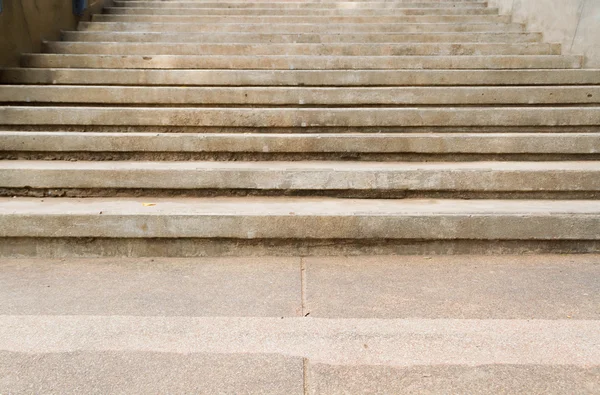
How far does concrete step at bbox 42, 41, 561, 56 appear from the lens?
5535 millimetres

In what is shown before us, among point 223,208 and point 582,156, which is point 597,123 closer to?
point 582,156

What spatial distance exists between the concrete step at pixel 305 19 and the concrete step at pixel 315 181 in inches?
Answer: 148

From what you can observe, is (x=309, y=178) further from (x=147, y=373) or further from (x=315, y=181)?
(x=147, y=373)

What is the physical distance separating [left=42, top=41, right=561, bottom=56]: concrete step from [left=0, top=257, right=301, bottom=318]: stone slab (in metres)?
3.27

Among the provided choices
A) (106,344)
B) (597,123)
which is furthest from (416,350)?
(597,123)

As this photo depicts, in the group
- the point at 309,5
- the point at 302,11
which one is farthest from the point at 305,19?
the point at 309,5

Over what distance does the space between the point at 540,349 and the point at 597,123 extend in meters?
3.08

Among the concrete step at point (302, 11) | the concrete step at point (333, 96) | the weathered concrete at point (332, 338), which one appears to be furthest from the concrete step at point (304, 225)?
the concrete step at point (302, 11)

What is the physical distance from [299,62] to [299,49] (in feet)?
1.50

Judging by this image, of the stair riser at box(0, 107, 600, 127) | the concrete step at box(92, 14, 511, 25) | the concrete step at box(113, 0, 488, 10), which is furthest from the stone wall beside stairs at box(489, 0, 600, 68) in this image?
the stair riser at box(0, 107, 600, 127)

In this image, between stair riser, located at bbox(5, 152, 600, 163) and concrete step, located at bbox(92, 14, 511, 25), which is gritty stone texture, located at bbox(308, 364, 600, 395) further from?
concrete step, located at bbox(92, 14, 511, 25)

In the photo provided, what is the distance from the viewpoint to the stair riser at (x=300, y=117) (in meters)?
4.29

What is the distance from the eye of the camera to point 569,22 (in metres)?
5.55

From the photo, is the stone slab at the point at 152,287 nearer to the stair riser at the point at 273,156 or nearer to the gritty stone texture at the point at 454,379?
the gritty stone texture at the point at 454,379
